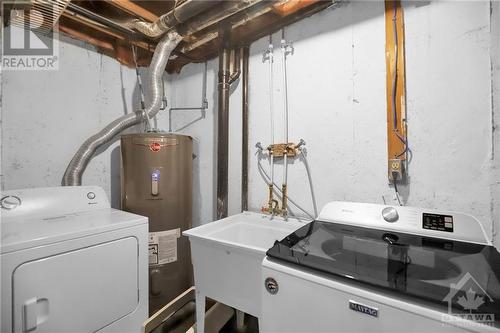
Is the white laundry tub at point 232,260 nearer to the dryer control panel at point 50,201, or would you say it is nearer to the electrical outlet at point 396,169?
the electrical outlet at point 396,169

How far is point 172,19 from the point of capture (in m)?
1.62

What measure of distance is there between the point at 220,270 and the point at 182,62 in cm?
196

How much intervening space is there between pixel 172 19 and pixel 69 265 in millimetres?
1624

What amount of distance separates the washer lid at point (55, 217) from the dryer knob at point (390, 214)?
4.31 ft

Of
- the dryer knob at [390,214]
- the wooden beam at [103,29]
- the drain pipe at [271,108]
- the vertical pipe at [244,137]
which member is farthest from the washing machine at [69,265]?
the dryer knob at [390,214]

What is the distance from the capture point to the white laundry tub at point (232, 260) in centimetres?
115

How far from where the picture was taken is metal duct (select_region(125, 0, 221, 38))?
1.46 meters

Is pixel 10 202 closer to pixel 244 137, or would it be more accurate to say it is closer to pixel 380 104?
pixel 244 137

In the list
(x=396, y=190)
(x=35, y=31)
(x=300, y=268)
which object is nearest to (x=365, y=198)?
(x=396, y=190)

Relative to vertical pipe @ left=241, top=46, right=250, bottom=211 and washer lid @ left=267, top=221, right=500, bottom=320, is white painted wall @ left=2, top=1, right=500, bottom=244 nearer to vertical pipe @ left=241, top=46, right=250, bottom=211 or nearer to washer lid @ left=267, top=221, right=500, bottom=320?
vertical pipe @ left=241, top=46, right=250, bottom=211

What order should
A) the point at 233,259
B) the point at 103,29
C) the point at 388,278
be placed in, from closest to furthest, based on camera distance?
the point at 388,278
the point at 233,259
the point at 103,29

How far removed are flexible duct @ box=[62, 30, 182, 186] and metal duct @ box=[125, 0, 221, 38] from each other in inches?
3.0

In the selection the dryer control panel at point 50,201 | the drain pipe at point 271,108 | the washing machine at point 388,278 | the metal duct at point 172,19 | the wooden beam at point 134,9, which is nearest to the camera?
the washing machine at point 388,278

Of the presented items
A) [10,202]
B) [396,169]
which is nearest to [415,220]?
[396,169]
